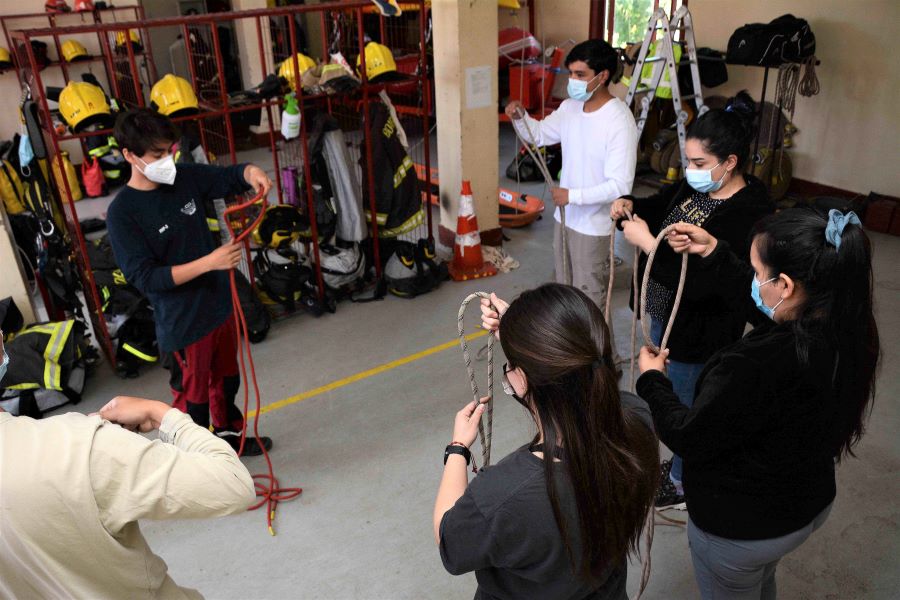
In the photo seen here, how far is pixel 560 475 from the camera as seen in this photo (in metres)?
1.33

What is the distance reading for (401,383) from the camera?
415 centimetres

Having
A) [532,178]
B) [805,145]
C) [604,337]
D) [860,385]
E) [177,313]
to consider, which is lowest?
[532,178]

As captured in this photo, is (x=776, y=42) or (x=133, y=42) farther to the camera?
(x=133, y=42)

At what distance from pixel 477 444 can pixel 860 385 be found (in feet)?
7.12

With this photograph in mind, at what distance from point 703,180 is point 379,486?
196 cm

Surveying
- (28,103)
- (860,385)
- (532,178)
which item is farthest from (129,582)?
(532,178)

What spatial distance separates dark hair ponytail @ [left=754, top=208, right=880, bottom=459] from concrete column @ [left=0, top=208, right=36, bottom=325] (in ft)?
12.7

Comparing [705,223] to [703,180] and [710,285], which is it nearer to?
[703,180]

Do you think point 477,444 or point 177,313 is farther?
point 477,444

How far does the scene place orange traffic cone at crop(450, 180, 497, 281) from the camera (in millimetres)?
5402

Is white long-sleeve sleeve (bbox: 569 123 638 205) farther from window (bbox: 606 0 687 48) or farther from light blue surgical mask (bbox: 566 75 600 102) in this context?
window (bbox: 606 0 687 48)

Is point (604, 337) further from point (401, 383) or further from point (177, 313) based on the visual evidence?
point (401, 383)

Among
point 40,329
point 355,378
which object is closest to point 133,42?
point 40,329

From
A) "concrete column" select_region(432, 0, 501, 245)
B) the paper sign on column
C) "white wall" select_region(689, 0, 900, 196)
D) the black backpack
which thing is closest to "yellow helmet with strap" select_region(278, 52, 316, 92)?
"concrete column" select_region(432, 0, 501, 245)
